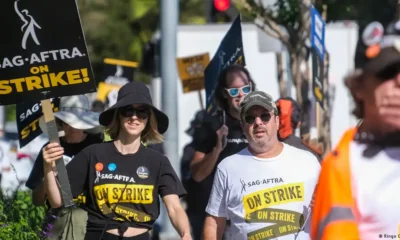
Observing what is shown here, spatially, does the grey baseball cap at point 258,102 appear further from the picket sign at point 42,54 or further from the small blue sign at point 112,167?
the picket sign at point 42,54

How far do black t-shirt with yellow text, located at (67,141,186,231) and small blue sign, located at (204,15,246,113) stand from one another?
3041 mm

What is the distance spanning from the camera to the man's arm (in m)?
6.74

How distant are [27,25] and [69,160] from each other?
1414 millimetres

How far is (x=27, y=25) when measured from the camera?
24.0ft

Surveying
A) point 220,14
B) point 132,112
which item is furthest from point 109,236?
point 220,14

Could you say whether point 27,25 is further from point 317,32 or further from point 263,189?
point 317,32

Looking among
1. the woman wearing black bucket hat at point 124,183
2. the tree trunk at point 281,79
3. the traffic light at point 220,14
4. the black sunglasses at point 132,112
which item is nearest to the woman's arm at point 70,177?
the woman wearing black bucket hat at point 124,183

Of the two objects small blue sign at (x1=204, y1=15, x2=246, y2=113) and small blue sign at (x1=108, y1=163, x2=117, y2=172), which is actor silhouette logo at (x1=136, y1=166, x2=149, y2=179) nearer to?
small blue sign at (x1=108, y1=163, x2=117, y2=172)

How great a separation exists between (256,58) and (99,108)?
6.52m

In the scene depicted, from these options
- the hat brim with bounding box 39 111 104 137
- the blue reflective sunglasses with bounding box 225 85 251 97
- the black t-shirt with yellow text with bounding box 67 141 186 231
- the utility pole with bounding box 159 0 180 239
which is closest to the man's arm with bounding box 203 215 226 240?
the black t-shirt with yellow text with bounding box 67 141 186 231

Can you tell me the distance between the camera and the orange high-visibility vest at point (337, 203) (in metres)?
3.50

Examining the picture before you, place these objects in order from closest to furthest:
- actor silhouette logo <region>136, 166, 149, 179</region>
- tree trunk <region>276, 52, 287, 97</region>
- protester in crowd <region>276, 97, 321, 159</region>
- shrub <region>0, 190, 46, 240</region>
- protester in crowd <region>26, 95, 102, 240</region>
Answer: actor silhouette logo <region>136, 166, 149, 179</region>
protester in crowd <region>26, 95, 102, 240</region>
shrub <region>0, 190, 46, 240</region>
protester in crowd <region>276, 97, 321, 159</region>
tree trunk <region>276, 52, 287, 97</region>

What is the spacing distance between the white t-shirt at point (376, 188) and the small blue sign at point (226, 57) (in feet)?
21.3

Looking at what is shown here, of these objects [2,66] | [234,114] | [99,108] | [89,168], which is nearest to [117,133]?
[89,168]
